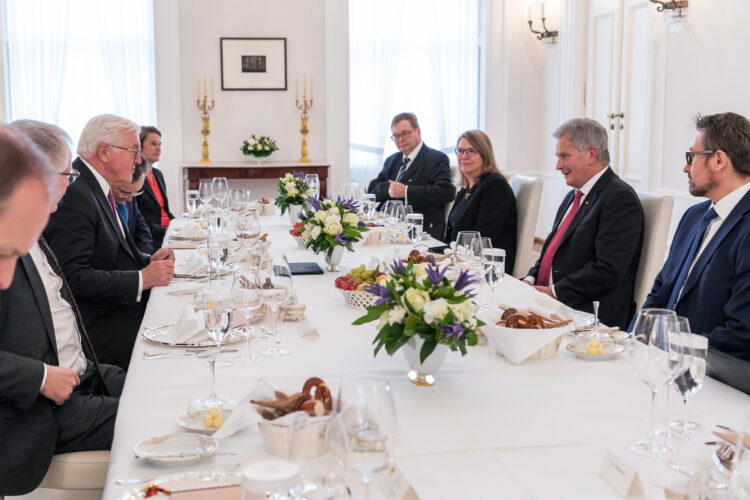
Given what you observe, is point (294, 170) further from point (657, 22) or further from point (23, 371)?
point (23, 371)

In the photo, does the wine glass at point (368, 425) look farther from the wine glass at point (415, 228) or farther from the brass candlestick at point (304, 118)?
the brass candlestick at point (304, 118)

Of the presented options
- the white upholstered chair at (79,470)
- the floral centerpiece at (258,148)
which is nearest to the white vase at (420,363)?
the white upholstered chair at (79,470)

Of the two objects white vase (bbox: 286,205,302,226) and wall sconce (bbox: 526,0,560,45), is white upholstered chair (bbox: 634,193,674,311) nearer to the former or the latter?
white vase (bbox: 286,205,302,226)

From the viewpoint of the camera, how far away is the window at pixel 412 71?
8188mm

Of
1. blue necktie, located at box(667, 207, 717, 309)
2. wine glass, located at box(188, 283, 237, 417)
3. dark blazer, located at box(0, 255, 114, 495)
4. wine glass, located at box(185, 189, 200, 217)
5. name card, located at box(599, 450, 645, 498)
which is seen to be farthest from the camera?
wine glass, located at box(185, 189, 200, 217)

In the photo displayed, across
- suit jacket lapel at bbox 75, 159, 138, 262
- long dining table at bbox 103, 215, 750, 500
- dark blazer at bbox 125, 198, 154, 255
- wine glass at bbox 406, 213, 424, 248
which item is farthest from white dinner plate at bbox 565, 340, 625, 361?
dark blazer at bbox 125, 198, 154, 255

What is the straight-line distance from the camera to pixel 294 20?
26.2 ft

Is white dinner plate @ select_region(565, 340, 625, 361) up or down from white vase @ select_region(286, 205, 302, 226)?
down

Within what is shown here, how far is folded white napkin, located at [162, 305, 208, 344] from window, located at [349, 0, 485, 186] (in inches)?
251

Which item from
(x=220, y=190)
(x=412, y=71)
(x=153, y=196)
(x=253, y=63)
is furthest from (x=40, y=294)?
(x=412, y=71)

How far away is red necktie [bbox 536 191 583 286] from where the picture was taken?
11.6ft

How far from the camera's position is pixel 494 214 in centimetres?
432

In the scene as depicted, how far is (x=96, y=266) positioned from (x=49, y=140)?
79 centimetres

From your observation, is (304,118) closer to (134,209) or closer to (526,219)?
(134,209)
